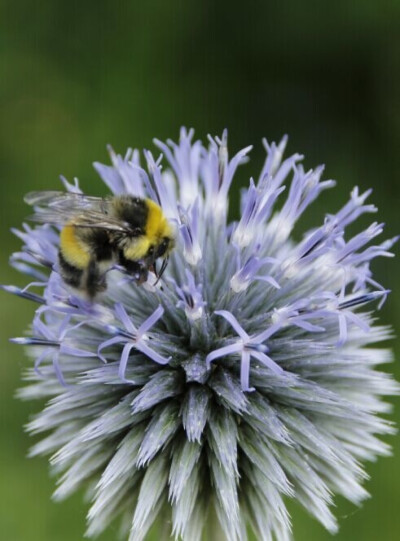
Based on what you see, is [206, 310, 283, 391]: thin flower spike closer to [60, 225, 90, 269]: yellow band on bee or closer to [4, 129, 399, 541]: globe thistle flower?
[4, 129, 399, 541]: globe thistle flower

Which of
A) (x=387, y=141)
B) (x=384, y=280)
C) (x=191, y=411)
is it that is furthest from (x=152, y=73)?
(x=191, y=411)

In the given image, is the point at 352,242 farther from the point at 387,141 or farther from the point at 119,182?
the point at 387,141

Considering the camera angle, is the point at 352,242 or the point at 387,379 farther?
the point at 387,379

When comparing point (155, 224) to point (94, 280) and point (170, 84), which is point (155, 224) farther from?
point (170, 84)

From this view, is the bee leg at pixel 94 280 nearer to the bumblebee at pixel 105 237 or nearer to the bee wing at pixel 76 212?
the bumblebee at pixel 105 237

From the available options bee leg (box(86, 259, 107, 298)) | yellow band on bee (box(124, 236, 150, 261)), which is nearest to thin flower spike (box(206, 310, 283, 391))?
yellow band on bee (box(124, 236, 150, 261))

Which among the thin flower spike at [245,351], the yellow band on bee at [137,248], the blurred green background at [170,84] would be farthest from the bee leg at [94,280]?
the blurred green background at [170,84]
